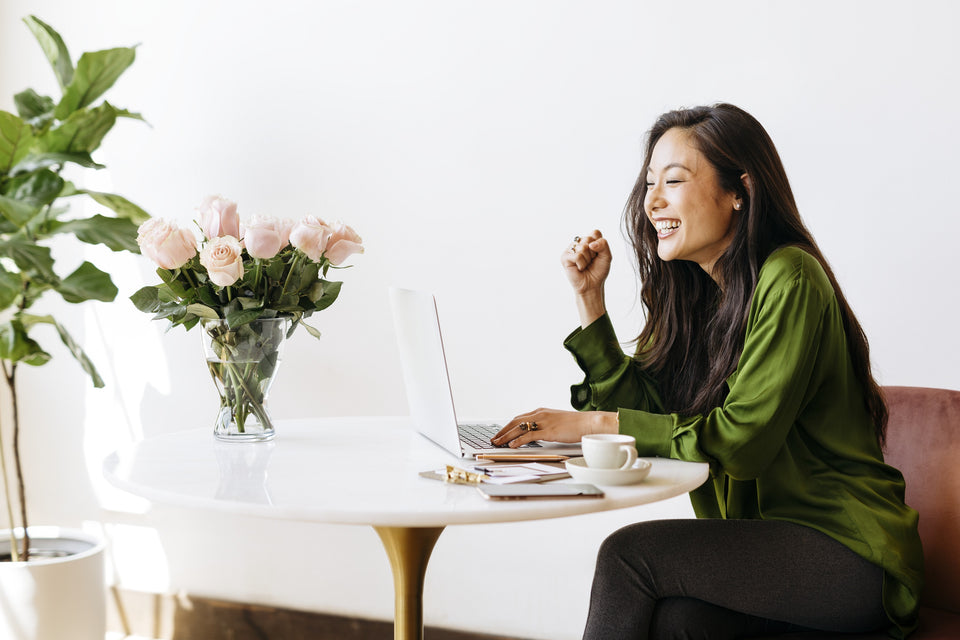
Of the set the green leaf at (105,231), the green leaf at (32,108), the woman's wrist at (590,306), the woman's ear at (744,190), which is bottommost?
the woman's wrist at (590,306)

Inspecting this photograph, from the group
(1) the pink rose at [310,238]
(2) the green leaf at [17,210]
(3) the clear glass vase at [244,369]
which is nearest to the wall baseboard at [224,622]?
(3) the clear glass vase at [244,369]

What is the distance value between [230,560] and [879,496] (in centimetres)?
196

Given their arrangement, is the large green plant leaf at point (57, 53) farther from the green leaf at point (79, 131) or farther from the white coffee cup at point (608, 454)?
the white coffee cup at point (608, 454)

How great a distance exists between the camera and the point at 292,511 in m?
1.13

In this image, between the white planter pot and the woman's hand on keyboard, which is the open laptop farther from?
the white planter pot

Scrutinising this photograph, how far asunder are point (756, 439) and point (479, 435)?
495 mm

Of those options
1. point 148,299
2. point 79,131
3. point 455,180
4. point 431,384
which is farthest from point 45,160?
point 455,180

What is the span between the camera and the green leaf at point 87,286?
1.78 meters

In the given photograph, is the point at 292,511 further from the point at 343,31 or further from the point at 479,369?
the point at 343,31

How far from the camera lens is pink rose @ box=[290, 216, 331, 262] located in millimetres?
1547

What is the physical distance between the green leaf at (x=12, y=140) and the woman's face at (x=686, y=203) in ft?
3.90

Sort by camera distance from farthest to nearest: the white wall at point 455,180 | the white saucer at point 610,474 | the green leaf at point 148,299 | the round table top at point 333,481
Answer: the white wall at point 455,180
the green leaf at point 148,299
the white saucer at point 610,474
the round table top at point 333,481

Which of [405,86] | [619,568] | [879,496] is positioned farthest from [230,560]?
[879,496]

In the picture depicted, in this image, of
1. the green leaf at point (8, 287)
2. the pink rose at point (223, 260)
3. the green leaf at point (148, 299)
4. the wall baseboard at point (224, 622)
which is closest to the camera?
the pink rose at point (223, 260)
